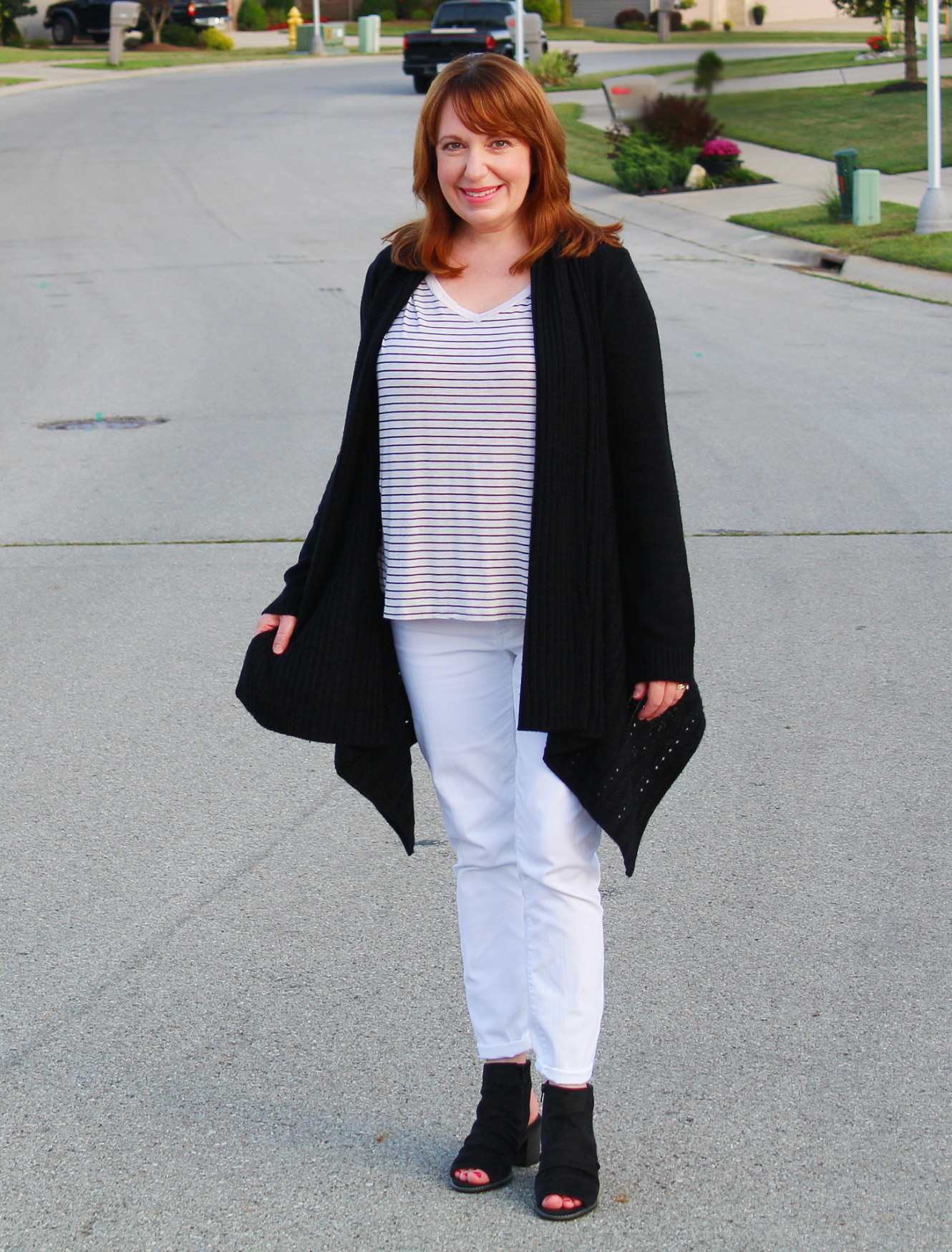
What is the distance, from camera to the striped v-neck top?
8.64 feet

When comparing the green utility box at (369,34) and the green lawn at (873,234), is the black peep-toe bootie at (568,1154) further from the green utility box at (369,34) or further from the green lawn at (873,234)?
the green utility box at (369,34)

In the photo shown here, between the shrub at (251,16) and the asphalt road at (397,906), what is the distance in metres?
57.0

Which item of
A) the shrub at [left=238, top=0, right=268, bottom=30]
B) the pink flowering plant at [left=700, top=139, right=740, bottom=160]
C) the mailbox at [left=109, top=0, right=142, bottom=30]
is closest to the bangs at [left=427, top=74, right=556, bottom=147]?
the pink flowering plant at [left=700, top=139, right=740, bottom=160]

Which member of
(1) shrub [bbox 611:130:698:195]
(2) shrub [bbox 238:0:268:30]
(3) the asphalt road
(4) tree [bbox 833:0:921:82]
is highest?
(2) shrub [bbox 238:0:268:30]

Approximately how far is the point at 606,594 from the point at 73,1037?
158 centimetres

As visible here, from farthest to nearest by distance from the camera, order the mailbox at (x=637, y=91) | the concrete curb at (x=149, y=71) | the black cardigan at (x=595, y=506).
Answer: the concrete curb at (x=149, y=71)
the mailbox at (x=637, y=91)
the black cardigan at (x=595, y=506)

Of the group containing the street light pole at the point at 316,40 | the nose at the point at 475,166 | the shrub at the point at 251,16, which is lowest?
the nose at the point at 475,166

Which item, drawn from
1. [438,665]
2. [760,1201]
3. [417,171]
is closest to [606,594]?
[438,665]

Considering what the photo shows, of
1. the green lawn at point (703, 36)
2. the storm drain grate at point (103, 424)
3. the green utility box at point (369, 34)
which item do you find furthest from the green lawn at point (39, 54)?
the storm drain grate at point (103, 424)

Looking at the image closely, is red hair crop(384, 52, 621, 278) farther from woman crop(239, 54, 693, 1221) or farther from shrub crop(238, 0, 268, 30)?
shrub crop(238, 0, 268, 30)

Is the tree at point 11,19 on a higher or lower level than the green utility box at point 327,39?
higher

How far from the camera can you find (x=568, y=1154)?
270 cm

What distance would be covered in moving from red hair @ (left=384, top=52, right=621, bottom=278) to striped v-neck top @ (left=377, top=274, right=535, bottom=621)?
0.07m

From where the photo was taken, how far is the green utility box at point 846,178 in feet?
58.6
